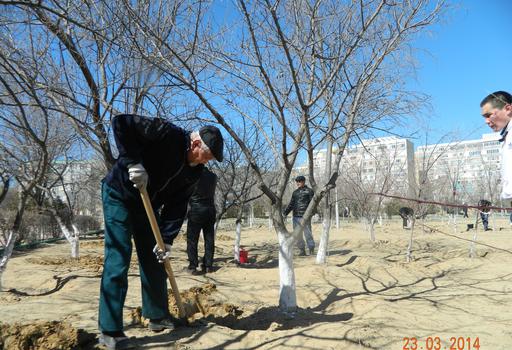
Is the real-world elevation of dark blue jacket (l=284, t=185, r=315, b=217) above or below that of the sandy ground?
above

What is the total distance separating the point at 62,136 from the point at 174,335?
495 centimetres

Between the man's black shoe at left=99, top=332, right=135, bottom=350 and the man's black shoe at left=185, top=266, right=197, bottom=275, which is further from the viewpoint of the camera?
the man's black shoe at left=185, top=266, right=197, bottom=275

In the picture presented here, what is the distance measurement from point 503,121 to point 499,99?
131 millimetres

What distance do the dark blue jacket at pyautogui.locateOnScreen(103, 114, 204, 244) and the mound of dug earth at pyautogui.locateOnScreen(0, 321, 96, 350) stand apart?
2.76ft

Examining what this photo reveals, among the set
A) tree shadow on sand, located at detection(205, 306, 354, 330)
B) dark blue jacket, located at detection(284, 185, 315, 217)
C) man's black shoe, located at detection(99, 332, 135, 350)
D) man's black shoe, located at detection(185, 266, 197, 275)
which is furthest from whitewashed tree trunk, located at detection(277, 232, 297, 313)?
dark blue jacket, located at detection(284, 185, 315, 217)

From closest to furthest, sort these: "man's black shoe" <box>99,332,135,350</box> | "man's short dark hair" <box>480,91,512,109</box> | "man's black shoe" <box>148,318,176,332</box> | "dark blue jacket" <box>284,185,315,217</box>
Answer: "man's short dark hair" <box>480,91,512,109</box> < "man's black shoe" <box>99,332,135,350</box> < "man's black shoe" <box>148,318,176,332</box> < "dark blue jacket" <box>284,185,315,217</box>

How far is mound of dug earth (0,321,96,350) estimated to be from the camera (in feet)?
8.16

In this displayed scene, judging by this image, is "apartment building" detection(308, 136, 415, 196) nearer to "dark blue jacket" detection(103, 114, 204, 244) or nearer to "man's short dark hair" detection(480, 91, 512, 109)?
"dark blue jacket" detection(103, 114, 204, 244)

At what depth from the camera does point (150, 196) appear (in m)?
2.92

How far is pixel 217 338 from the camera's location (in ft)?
9.23

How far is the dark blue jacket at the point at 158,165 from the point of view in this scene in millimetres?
2664

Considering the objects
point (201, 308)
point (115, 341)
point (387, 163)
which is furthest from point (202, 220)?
point (387, 163)
